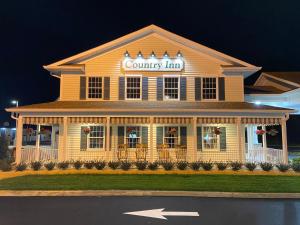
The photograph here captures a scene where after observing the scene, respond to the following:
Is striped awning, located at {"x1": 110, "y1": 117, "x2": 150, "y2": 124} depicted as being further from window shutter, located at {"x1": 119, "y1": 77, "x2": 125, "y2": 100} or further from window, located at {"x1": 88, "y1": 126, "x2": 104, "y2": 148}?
window shutter, located at {"x1": 119, "y1": 77, "x2": 125, "y2": 100}

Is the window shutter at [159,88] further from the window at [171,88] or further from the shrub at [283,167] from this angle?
the shrub at [283,167]

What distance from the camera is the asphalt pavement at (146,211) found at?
7.17m

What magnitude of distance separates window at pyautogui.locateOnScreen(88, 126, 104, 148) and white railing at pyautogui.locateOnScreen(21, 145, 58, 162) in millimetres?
2301

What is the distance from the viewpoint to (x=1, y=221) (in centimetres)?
716

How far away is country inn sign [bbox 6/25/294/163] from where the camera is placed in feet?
55.4

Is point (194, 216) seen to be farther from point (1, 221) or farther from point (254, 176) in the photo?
point (254, 176)

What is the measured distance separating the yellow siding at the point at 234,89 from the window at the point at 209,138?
7.54 feet

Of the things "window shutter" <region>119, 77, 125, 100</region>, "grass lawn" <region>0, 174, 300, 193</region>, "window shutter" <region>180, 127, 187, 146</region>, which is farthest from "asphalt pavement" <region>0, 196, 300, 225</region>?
"window shutter" <region>119, 77, 125, 100</region>

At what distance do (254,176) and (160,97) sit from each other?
7747mm

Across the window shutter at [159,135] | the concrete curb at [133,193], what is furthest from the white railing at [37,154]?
the concrete curb at [133,193]

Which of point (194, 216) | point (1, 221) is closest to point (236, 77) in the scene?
point (194, 216)

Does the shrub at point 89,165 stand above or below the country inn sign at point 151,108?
below

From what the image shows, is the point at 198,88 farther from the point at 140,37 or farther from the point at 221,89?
the point at 140,37

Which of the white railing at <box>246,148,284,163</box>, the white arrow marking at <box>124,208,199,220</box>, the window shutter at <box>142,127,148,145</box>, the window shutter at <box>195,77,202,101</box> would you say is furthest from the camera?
the window shutter at <box>195,77,202,101</box>
